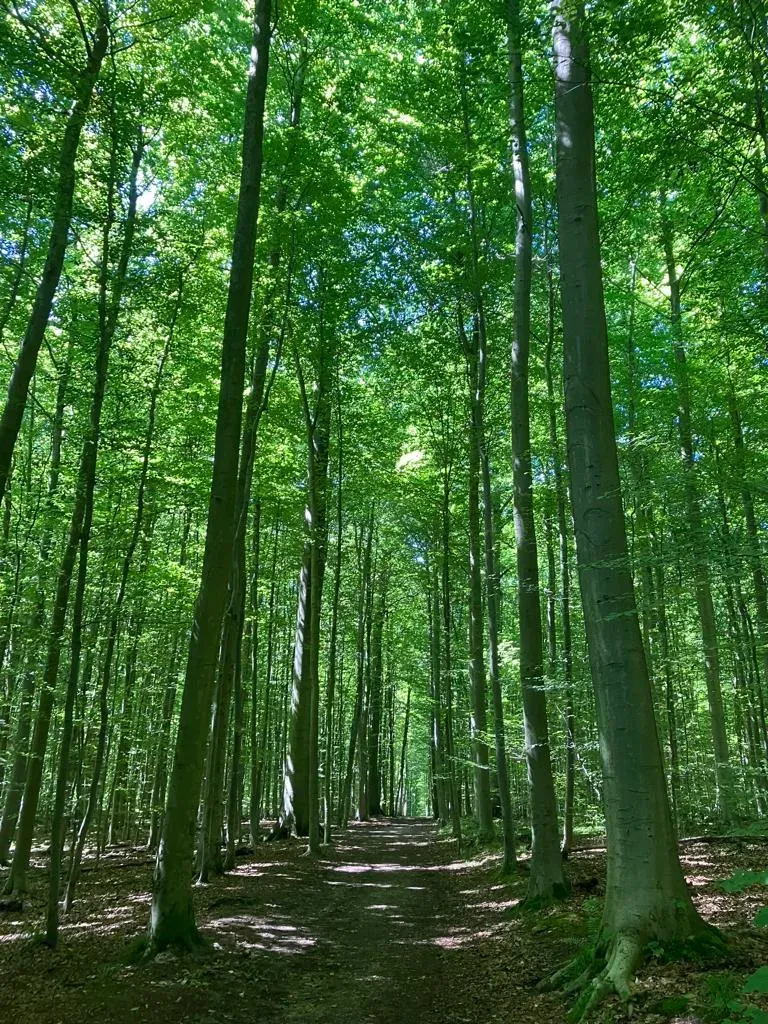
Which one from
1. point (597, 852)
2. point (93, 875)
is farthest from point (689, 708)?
point (93, 875)

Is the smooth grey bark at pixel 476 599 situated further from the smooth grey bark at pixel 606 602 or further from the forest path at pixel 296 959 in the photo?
the smooth grey bark at pixel 606 602

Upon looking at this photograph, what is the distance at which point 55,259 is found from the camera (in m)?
6.91

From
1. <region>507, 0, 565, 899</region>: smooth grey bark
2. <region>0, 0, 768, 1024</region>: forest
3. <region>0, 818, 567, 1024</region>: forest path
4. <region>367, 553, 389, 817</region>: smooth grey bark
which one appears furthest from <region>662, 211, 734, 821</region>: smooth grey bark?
<region>367, 553, 389, 817</region>: smooth grey bark

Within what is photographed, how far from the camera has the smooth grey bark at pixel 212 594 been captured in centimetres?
607

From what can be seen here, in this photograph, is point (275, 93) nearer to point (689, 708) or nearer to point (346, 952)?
point (346, 952)

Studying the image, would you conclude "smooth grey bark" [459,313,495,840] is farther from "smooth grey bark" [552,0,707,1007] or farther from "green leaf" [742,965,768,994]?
"green leaf" [742,965,768,994]

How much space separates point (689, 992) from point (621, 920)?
0.70m

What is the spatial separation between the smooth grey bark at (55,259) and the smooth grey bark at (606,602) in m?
4.66

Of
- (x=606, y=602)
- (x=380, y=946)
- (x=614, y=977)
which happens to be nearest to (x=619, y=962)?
(x=614, y=977)

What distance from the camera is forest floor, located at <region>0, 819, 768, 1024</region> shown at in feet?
15.4

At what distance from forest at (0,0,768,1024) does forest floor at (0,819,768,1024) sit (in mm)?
57

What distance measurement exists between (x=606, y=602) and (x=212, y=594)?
3.95 metres

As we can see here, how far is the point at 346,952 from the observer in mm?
6906

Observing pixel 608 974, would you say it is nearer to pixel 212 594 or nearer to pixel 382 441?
pixel 212 594
